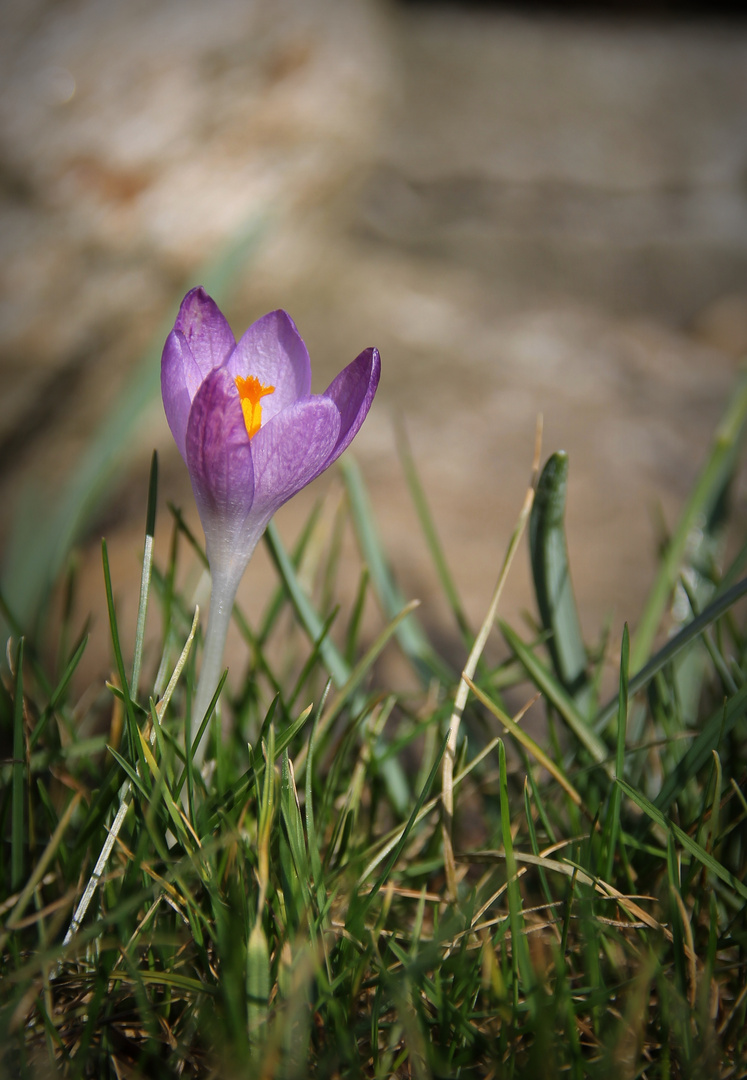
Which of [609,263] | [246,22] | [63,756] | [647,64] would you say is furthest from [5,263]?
[647,64]

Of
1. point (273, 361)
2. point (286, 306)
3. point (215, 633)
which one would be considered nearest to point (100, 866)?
point (215, 633)

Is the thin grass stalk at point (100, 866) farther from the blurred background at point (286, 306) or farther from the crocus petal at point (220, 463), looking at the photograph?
the blurred background at point (286, 306)

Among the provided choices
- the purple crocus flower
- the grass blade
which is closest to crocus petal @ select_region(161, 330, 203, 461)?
the purple crocus flower

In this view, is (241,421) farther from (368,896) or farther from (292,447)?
(368,896)

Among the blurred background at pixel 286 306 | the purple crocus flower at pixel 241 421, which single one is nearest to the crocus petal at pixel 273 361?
the purple crocus flower at pixel 241 421

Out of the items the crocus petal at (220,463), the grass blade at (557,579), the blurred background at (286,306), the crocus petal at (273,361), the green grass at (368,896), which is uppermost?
the blurred background at (286,306)

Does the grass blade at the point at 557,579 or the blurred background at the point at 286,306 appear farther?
the blurred background at the point at 286,306

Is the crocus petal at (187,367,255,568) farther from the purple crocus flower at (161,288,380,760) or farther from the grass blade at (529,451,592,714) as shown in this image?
the grass blade at (529,451,592,714)
